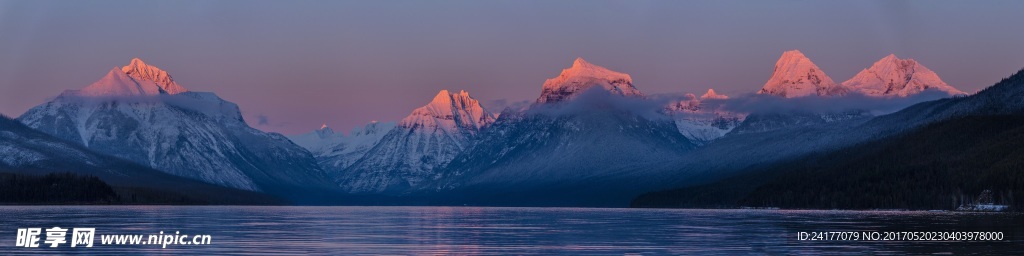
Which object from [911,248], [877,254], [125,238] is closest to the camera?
[877,254]

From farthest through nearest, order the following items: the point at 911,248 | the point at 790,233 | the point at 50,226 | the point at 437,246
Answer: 1. the point at 50,226
2. the point at 790,233
3. the point at 437,246
4. the point at 911,248

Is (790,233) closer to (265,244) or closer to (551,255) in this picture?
(551,255)

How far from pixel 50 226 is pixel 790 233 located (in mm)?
83111

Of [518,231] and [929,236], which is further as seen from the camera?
[518,231]

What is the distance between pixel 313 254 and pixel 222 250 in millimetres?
8892

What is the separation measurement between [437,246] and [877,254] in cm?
3765

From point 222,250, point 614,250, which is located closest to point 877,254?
point 614,250

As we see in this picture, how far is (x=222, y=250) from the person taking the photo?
372ft

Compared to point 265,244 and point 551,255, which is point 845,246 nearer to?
point 551,255

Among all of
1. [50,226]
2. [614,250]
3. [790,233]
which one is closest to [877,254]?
[614,250]

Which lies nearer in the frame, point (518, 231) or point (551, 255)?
point (551, 255)

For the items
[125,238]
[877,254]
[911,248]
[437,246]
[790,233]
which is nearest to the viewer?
[877,254]

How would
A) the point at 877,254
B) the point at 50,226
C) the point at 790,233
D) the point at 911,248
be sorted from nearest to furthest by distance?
the point at 877,254 < the point at 911,248 < the point at 790,233 < the point at 50,226

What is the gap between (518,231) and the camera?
163 metres
